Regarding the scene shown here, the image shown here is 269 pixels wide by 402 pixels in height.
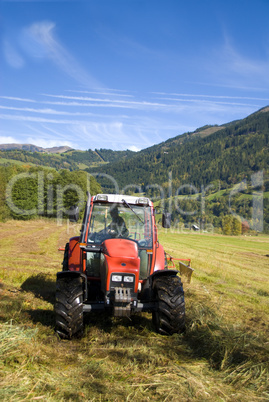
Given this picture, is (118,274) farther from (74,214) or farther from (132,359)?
(74,214)

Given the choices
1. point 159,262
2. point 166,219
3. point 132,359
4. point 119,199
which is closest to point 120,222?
point 119,199

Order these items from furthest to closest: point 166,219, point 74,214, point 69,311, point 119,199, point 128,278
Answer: point 166,219 → point 119,199 → point 74,214 → point 128,278 → point 69,311

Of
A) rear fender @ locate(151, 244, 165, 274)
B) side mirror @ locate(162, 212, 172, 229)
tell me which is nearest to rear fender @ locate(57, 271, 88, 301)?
rear fender @ locate(151, 244, 165, 274)

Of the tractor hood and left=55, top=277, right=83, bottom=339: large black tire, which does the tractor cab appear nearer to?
the tractor hood

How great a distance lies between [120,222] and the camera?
22.5 feet

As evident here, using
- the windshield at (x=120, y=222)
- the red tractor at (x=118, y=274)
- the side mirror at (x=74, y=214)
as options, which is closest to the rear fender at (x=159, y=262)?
the red tractor at (x=118, y=274)

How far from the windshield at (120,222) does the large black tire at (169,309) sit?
4.11ft

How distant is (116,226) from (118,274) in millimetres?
1624

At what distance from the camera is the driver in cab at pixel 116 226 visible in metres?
6.66

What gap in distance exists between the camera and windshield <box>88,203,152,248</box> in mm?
6621

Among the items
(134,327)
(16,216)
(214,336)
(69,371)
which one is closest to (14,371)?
(69,371)

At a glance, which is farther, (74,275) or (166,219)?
(166,219)

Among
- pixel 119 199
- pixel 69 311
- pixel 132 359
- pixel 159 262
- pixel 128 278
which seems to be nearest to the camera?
pixel 132 359

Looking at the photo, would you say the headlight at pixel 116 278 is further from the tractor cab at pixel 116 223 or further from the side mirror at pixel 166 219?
the side mirror at pixel 166 219
